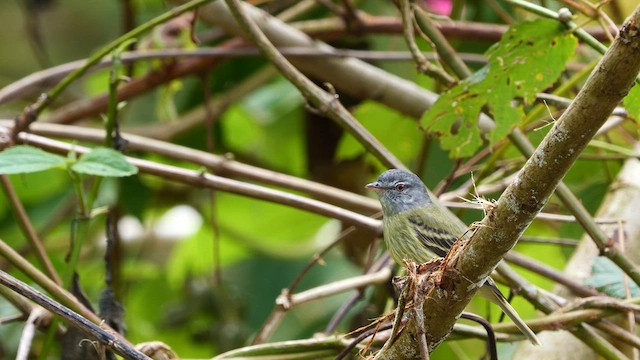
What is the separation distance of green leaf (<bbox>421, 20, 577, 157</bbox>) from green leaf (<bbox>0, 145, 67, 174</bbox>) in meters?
1.09

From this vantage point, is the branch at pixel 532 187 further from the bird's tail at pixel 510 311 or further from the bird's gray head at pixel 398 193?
the bird's gray head at pixel 398 193

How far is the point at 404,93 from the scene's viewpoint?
3.38 meters

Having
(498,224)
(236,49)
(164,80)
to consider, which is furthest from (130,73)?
(498,224)

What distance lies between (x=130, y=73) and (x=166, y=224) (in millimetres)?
1238

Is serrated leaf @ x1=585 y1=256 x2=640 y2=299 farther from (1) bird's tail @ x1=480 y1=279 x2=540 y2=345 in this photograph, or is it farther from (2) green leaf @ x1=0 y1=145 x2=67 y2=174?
(2) green leaf @ x1=0 y1=145 x2=67 y2=174

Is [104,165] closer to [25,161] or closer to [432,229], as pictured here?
[25,161]

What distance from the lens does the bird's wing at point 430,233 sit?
2808 millimetres

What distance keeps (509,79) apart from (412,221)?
0.66 metres

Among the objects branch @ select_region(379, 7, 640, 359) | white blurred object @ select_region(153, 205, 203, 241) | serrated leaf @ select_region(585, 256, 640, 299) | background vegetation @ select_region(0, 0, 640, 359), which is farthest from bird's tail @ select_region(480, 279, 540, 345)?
white blurred object @ select_region(153, 205, 203, 241)

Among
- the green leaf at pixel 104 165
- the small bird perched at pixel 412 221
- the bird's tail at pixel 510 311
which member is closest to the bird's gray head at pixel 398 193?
the small bird perched at pixel 412 221

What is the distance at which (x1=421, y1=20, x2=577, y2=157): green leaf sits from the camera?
91.9 inches

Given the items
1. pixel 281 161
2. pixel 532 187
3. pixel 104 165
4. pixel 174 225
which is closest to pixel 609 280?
pixel 532 187

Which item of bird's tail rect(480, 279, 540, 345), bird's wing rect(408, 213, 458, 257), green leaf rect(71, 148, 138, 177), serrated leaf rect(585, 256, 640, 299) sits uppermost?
green leaf rect(71, 148, 138, 177)

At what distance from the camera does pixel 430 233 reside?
2885 mm
